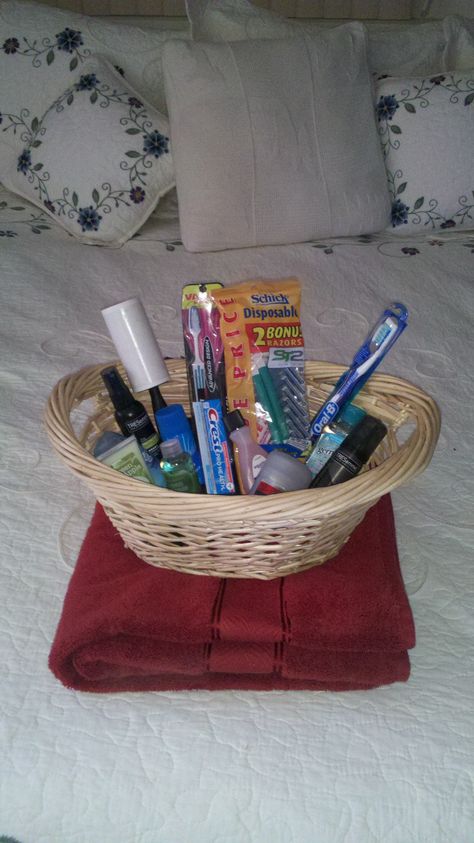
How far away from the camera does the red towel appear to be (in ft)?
1.96

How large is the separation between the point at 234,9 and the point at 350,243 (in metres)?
0.59

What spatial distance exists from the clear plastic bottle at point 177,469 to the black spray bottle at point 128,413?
28mm

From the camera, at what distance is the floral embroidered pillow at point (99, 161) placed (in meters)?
1.47

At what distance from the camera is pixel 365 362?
0.72m

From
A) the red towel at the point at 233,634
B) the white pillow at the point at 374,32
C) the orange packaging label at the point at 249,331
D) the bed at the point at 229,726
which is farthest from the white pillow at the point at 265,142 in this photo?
the red towel at the point at 233,634

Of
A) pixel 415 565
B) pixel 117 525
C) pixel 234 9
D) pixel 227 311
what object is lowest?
pixel 415 565

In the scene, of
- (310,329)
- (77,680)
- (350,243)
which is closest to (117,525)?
(77,680)

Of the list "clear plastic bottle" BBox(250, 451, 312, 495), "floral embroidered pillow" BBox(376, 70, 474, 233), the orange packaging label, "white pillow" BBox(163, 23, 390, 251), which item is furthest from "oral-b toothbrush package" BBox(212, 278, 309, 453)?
"floral embroidered pillow" BBox(376, 70, 474, 233)

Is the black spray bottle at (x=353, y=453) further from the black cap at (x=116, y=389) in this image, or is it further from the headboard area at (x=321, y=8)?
the headboard area at (x=321, y=8)

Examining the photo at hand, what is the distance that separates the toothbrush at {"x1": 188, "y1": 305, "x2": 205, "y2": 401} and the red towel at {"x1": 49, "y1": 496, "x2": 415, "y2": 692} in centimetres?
20

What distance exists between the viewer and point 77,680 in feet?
2.01

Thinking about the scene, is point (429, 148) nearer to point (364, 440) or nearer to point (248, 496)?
point (364, 440)

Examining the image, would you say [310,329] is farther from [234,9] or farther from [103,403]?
[234,9]

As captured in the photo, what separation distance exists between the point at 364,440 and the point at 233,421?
0.12 m
